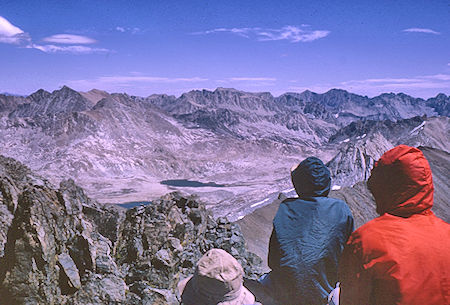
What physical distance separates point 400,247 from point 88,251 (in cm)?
599

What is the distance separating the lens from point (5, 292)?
19.7 ft

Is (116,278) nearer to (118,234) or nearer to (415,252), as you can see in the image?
(118,234)

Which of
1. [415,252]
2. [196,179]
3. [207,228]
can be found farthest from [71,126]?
[415,252]

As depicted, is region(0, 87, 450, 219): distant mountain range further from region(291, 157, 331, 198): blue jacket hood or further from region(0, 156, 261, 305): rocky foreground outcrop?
region(291, 157, 331, 198): blue jacket hood

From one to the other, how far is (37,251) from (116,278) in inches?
55.4

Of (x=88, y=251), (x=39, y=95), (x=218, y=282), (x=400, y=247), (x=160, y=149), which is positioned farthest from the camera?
(x=39, y=95)

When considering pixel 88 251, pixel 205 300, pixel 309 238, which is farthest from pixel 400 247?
pixel 88 251

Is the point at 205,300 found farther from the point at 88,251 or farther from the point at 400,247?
the point at 88,251

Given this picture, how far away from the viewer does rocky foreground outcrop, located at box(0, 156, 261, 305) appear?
6.18 m

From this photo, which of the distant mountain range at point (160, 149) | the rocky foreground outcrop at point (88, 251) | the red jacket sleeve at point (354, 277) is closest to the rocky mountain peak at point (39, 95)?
the distant mountain range at point (160, 149)

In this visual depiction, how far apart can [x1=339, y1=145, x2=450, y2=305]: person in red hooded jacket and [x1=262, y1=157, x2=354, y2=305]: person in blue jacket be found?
4.35 ft

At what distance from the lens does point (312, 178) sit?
376cm

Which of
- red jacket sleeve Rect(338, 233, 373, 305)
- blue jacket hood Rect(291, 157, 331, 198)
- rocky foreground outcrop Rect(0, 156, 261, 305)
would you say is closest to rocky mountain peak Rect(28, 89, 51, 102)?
rocky foreground outcrop Rect(0, 156, 261, 305)

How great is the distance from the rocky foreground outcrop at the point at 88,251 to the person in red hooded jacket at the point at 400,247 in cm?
479
